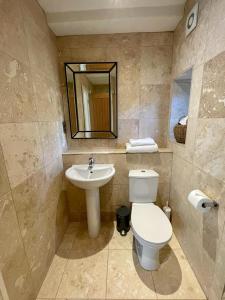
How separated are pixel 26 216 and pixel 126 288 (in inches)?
40.0

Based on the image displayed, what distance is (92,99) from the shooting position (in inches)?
68.1

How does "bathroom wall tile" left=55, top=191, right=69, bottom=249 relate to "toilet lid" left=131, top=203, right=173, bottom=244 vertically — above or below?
below

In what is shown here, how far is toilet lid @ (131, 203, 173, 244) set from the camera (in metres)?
1.16

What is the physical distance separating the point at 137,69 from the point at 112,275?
215 centimetres

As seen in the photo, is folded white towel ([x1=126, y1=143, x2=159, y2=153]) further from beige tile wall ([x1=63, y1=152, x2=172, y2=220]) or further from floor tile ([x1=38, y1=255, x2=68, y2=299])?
floor tile ([x1=38, y1=255, x2=68, y2=299])

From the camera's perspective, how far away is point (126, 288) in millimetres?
1188

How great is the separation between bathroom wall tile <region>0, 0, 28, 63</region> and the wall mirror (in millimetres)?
690

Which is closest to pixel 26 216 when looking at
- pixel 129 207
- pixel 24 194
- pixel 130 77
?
pixel 24 194

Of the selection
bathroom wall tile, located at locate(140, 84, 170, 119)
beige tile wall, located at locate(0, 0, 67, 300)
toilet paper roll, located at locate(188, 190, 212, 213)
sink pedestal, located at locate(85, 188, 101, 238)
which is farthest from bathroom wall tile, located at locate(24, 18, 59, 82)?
toilet paper roll, located at locate(188, 190, 212, 213)

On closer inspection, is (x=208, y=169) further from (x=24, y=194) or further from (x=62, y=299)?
(x=62, y=299)

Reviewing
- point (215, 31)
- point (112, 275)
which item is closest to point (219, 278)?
point (112, 275)

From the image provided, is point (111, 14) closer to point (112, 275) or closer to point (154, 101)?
point (154, 101)

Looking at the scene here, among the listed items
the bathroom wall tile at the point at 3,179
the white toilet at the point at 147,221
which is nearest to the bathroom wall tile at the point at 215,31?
the white toilet at the point at 147,221

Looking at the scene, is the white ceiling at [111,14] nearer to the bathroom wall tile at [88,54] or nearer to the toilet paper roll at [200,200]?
the bathroom wall tile at [88,54]
